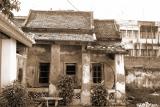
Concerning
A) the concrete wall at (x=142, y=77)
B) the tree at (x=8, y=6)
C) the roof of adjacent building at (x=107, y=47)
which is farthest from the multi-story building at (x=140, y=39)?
the tree at (x=8, y=6)

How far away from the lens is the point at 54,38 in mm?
17891

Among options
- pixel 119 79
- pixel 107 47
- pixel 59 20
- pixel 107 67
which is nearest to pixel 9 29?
pixel 107 47

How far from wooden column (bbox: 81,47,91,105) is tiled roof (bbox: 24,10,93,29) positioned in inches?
91.4

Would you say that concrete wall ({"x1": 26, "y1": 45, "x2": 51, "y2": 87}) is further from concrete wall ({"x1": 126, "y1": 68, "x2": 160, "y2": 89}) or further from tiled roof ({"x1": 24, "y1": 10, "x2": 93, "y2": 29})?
concrete wall ({"x1": 126, "y1": 68, "x2": 160, "y2": 89})

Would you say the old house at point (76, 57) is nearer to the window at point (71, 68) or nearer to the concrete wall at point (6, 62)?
the window at point (71, 68)

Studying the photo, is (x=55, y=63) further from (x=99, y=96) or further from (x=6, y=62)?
(x=6, y=62)

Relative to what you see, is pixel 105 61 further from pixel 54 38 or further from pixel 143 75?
pixel 143 75

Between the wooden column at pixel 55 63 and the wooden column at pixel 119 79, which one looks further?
the wooden column at pixel 119 79

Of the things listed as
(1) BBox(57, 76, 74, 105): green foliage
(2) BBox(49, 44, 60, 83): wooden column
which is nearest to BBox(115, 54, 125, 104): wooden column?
(1) BBox(57, 76, 74, 105): green foliage

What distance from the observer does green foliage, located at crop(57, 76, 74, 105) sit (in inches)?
687

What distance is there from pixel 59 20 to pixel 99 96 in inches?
238

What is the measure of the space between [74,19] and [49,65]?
4.03 metres

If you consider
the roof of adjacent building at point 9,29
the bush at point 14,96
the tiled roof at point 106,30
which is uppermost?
the tiled roof at point 106,30

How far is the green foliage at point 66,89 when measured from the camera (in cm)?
1745
